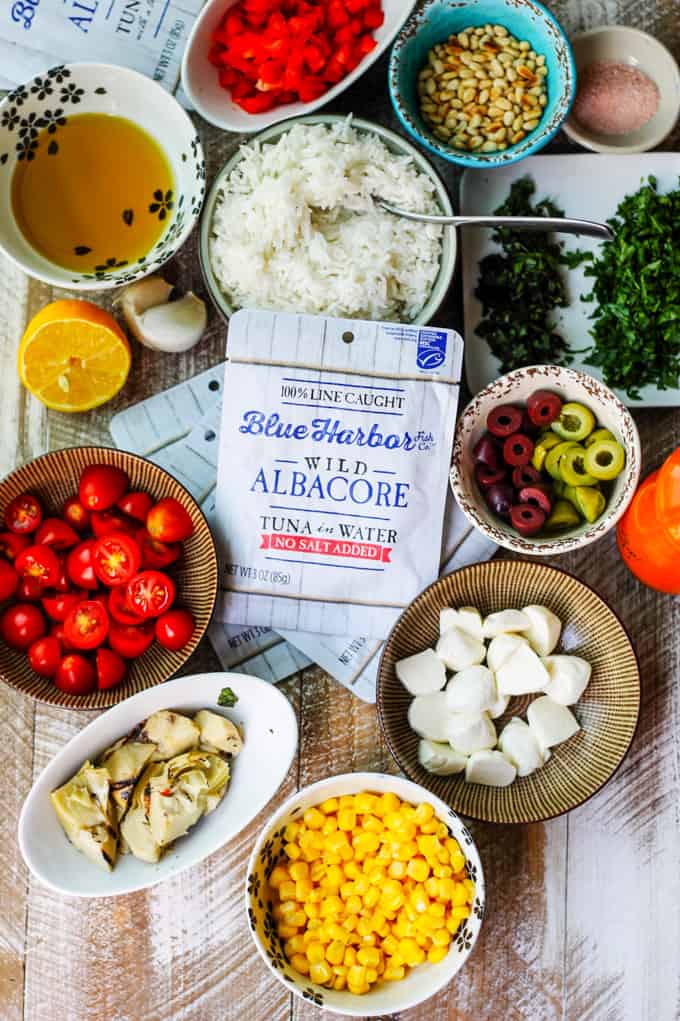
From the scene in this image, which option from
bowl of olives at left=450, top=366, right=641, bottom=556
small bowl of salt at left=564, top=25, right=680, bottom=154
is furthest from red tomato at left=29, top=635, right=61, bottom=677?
small bowl of salt at left=564, top=25, right=680, bottom=154

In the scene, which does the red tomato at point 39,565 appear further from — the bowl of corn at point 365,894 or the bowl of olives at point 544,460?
the bowl of olives at point 544,460

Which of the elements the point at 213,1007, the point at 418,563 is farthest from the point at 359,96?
the point at 213,1007

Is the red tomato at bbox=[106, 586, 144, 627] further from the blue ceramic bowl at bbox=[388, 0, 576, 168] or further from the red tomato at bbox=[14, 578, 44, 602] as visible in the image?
the blue ceramic bowl at bbox=[388, 0, 576, 168]

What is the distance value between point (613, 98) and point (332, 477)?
857 millimetres

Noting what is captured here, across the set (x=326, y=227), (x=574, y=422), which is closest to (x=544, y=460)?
(x=574, y=422)

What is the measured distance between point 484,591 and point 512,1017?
783mm

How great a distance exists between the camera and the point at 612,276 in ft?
5.64

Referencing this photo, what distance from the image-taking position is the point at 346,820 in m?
1.60

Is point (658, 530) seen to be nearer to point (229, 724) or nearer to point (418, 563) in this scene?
point (418, 563)

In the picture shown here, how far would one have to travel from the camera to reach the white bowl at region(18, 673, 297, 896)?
1.54 meters

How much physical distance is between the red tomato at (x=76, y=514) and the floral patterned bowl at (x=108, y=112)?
366 millimetres

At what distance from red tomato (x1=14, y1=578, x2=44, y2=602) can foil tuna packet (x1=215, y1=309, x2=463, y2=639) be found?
314 mm

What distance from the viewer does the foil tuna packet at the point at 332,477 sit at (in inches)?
67.3

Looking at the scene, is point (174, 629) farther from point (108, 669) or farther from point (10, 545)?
point (10, 545)
